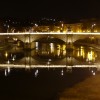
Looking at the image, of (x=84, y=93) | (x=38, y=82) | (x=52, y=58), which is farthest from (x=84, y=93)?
(x=52, y=58)

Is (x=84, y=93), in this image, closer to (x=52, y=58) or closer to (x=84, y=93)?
(x=84, y=93)

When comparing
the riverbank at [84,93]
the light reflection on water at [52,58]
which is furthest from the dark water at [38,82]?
the light reflection on water at [52,58]

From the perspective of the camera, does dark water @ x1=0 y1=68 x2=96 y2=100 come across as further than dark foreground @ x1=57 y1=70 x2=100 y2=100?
Yes

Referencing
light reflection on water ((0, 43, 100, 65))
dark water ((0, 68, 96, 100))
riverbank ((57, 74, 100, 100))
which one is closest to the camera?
riverbank ((57, 74, 100, 100))

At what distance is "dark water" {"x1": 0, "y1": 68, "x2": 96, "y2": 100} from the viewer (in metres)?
14.1

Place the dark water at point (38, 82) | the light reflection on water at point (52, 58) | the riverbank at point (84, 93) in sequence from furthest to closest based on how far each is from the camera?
the light reflection on water at point (52, 58) → the dark water at point (38, 82) → the riverbank at point (84, 93)

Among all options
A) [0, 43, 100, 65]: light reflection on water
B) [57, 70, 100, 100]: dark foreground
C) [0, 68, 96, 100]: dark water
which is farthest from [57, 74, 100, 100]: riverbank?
[0, 43, 100, 65]: light reflection on water

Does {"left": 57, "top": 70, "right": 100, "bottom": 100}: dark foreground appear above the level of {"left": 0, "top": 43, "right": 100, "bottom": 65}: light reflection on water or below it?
below

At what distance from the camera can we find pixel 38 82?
1656 centimetres

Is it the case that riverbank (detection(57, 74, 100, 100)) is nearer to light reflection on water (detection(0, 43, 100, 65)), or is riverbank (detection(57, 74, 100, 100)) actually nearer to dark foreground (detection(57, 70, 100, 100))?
dark foreground (detection(57, 70, 100, 100))

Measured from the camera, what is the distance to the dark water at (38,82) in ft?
46.1

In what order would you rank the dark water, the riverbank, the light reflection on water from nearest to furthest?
the riverbank < the dark water < the light reflection on water

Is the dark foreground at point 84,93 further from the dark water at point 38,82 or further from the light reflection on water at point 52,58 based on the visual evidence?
the light reflection on water at point 52,58

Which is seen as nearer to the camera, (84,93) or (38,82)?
(84,93)
